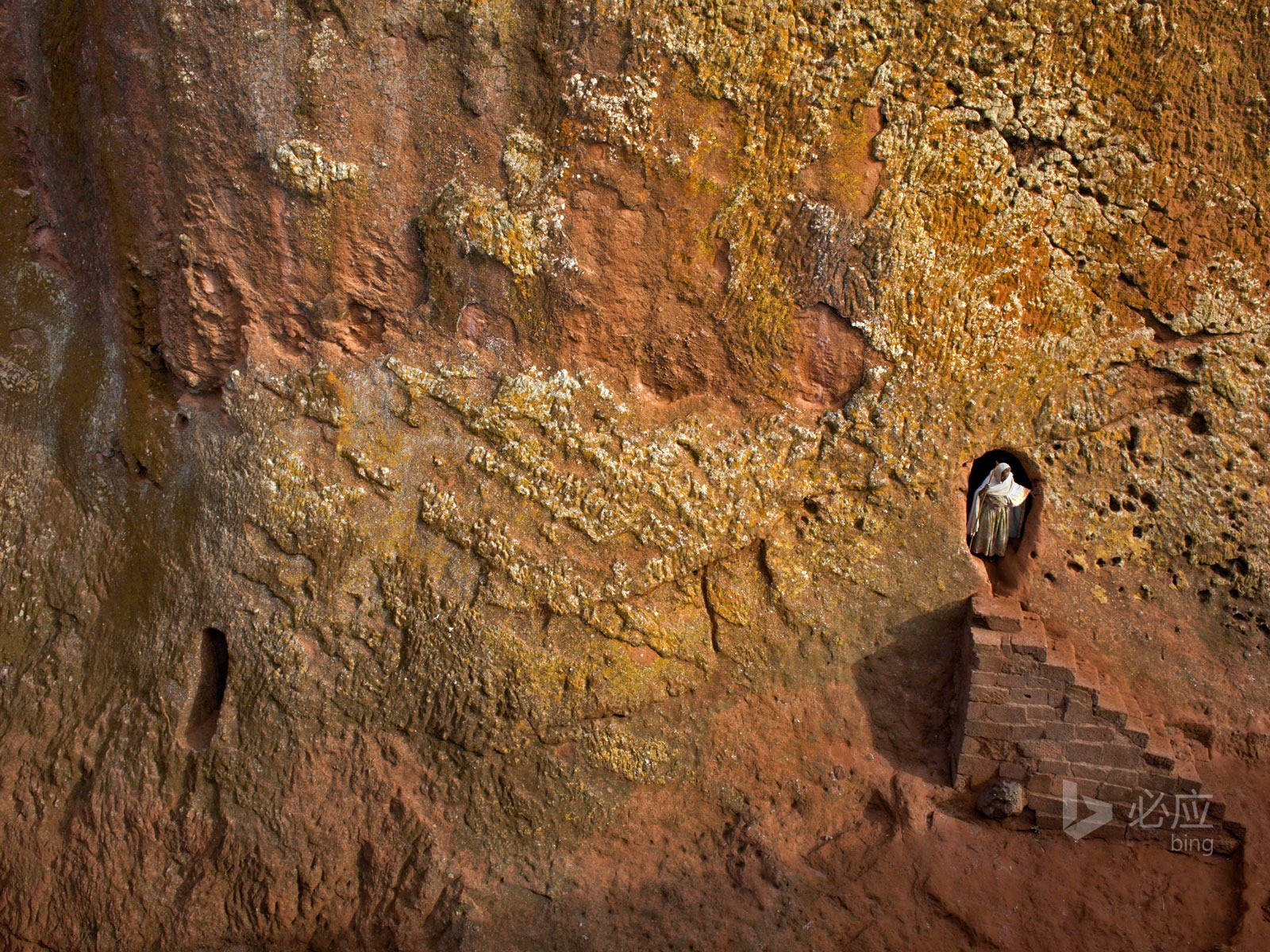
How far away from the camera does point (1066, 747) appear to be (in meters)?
4.36

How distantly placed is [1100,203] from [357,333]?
365 centimetres

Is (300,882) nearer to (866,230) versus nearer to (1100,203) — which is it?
(866,230)

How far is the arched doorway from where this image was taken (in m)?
4.67

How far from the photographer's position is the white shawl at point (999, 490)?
15.1 ft

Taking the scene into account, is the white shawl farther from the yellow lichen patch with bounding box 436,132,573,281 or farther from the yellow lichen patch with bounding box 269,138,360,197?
the yellow lichen patch with bounding box 269,138,360,197

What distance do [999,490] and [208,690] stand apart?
13.6 ft

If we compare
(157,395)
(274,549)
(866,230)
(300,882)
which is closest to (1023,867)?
(866,230)

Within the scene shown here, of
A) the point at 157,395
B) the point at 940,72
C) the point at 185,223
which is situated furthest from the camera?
the point at 157,395

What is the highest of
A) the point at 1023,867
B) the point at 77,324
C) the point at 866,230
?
the point at 866,230

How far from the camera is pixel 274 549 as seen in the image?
15.8 ft

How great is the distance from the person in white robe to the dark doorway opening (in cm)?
382

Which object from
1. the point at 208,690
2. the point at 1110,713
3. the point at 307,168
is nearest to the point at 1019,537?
the point at 1110,713

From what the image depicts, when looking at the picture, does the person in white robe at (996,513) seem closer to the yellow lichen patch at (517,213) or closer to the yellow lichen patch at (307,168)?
the yellow lichen patch at (517,213)

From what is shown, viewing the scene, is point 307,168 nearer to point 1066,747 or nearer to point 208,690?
point 208,690
